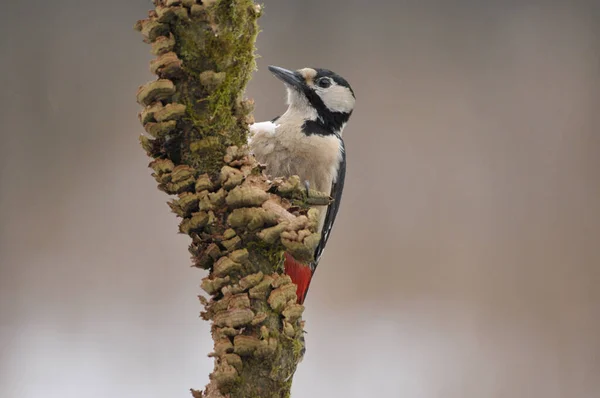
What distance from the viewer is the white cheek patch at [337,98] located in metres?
1.76

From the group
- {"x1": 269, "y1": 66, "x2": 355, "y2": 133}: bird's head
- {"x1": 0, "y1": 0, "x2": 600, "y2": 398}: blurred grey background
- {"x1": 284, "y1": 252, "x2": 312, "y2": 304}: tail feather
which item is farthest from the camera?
{"x1": 0, "y1": 0, "x2": 600, "y2": 398}: blurred grey background

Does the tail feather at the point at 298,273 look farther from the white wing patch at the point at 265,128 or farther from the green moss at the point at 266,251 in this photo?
the green moss at the point at 266,251

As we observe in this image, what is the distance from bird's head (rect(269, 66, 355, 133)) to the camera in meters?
1.75

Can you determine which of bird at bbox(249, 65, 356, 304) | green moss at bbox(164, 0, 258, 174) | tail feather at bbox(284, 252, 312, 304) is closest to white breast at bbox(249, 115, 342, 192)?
bird at bbox(249, 65, 356, 304)

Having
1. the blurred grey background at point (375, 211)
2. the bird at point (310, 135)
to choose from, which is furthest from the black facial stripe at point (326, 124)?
the blurred grey background at point (375, 211)

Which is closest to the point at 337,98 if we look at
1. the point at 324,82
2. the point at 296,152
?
the point at 324,82

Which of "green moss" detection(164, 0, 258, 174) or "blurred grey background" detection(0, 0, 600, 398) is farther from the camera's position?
"blurred grey background" detection(0, 0, 600, 398)

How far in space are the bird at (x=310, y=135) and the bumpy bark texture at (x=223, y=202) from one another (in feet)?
2.63

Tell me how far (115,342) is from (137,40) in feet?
3.58

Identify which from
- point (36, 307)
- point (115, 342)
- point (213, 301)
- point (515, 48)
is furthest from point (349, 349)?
point (213, 301)

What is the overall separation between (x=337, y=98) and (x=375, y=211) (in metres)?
0.98

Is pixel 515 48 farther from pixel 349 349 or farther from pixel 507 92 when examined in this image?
pixel 349 349

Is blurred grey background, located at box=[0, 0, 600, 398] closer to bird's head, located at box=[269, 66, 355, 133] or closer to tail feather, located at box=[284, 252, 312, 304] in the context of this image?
bird's head, located at box=[269, 66, 355, 133]

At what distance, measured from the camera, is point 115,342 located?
2.48 metres
